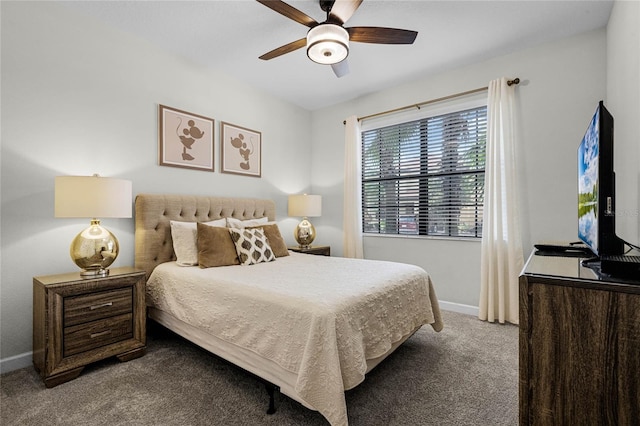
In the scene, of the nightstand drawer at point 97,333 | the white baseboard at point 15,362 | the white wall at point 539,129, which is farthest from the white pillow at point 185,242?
the white wall at point 539,129

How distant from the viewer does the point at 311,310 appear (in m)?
1.53

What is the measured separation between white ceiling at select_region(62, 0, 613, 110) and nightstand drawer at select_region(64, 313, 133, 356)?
8.01 ft

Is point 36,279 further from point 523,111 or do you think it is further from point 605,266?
point 523,111

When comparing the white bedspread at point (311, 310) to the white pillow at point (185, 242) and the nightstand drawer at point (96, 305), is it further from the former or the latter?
the nightstand drawer at point (96, 305)

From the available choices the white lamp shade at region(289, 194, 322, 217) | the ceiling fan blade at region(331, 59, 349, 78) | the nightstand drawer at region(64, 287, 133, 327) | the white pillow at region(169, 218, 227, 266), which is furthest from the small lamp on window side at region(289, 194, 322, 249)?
the nightstand drawer at region(64, 287, 133, 327)

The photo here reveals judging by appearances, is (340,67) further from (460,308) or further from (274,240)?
(460,308)

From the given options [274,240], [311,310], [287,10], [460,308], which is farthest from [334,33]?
[460,308]

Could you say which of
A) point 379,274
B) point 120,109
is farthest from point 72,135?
point 379,274

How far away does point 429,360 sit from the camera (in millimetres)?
2275

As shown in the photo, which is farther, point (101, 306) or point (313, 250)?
point (313, 250)

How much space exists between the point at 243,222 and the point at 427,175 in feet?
7.48

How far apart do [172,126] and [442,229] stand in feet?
10.5

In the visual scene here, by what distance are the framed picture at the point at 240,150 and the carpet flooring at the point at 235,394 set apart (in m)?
2.07

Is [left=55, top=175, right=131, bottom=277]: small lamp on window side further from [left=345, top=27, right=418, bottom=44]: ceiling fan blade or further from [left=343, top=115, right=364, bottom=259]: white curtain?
[left=343, top=115, right=364, bottom=259]: white curtain
